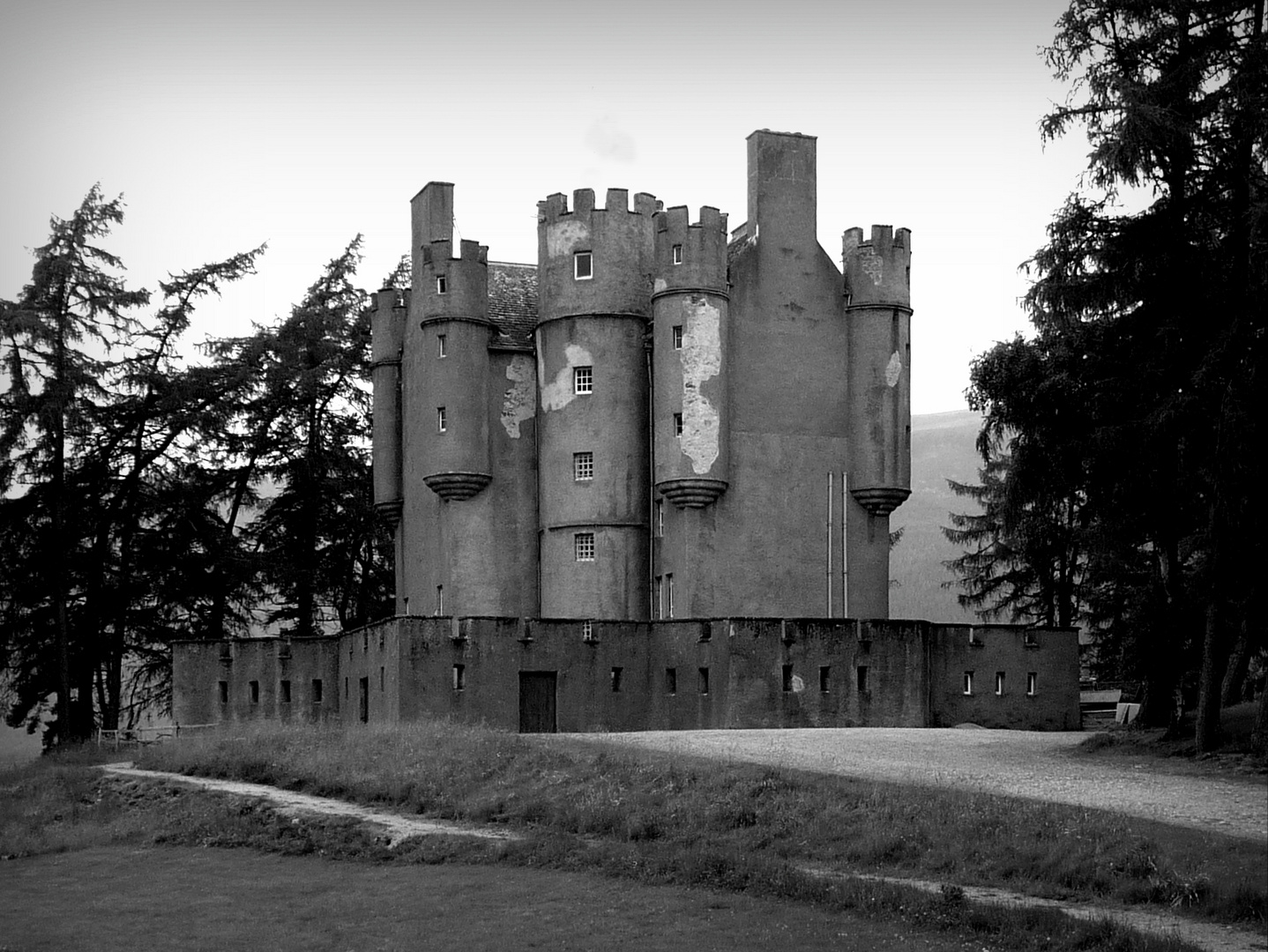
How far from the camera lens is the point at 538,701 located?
5506cm

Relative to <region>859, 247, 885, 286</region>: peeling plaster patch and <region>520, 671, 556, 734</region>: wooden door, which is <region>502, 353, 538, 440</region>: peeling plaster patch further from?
<region>859, 247, 885, 286</region>: peeling plaster patch

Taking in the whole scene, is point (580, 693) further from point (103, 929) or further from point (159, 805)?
point (103, 929)

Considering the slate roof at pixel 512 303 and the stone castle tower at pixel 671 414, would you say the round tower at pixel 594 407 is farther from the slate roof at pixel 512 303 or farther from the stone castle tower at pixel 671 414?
the slate roof at pixel 512 303

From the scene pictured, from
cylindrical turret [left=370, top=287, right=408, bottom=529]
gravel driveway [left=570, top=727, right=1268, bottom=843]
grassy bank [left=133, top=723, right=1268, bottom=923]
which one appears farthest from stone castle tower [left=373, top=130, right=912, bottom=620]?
grassy bank [left=133, top=723, right=1268, bottom=923]

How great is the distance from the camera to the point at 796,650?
54.6 m

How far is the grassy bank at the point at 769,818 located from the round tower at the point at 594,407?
55.7 ft

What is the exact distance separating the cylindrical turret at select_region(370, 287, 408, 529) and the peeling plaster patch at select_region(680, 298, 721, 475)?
40.8 feet

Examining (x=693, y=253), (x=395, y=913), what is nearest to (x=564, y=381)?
(x=693, y=253)

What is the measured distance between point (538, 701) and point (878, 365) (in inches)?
630

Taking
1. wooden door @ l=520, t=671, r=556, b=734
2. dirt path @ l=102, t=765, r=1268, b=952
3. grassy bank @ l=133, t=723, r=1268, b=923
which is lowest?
dirt path @ l=102, t=765, r=1268, b=952

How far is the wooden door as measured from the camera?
54562 millimetres

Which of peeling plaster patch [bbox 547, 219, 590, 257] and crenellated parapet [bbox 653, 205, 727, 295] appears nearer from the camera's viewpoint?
crenellated parapet [bbox 653, 205, 727, 295]

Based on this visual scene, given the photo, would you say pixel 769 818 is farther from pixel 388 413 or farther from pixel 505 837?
pixel 388 413

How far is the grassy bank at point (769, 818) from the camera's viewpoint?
2667cm
